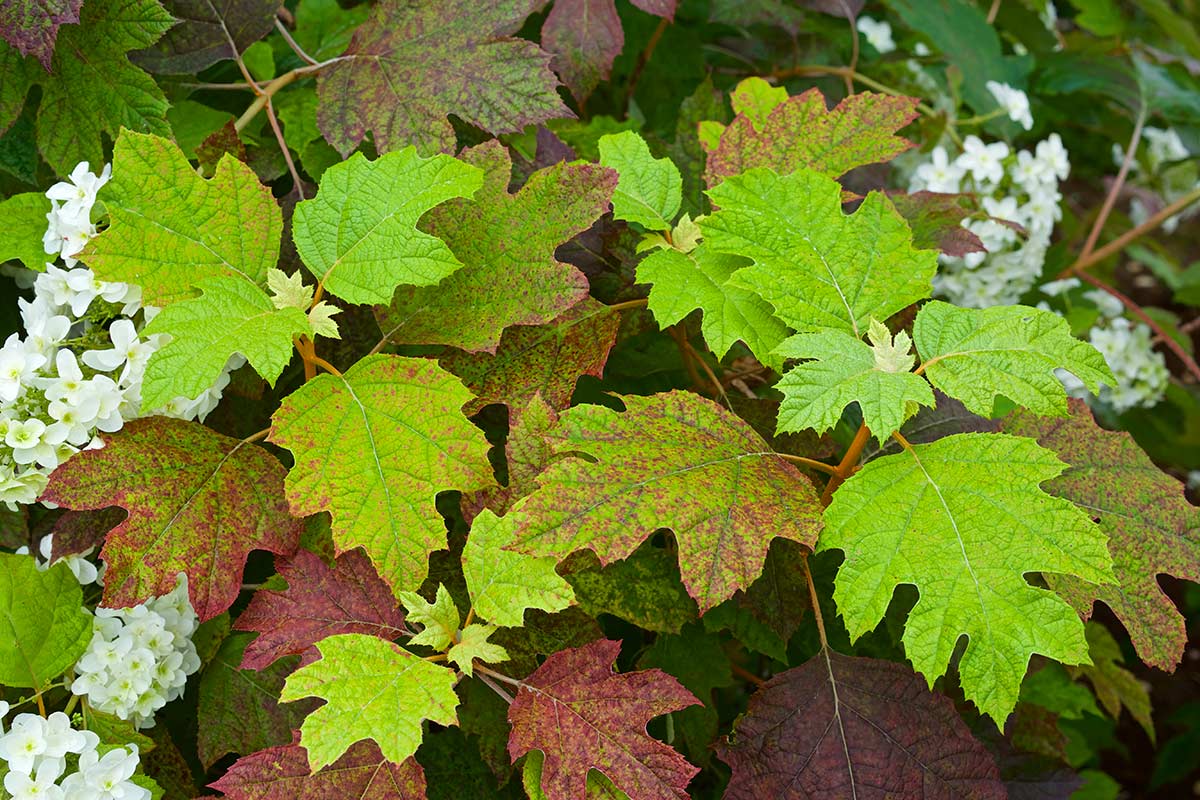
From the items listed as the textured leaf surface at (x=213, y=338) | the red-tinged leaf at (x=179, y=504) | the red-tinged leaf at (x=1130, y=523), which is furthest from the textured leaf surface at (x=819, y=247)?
the red-tinged leaf at (x=179, y=504)

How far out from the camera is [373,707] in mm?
1226

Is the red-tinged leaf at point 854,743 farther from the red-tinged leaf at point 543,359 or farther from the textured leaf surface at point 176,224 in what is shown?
the textured leaf surface at point 176,224

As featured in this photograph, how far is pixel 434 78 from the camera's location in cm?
168

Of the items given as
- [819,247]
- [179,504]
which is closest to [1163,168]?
[819,247]

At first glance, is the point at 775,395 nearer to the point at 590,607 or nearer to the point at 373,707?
the point at 590,607

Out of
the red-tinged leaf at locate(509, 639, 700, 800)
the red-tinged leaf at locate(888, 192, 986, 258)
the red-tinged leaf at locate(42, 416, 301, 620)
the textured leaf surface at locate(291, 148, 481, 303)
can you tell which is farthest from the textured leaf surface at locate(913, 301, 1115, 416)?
the red-tinged leaf at locate(42, 416, 301, 620)

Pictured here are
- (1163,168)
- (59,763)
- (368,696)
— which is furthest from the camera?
(1163,168)

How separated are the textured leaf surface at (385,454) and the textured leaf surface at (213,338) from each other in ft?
0.34

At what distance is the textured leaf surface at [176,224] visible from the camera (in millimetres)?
1400

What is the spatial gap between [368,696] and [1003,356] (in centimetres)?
93

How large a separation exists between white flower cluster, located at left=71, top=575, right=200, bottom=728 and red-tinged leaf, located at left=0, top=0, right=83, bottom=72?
2.60 feet

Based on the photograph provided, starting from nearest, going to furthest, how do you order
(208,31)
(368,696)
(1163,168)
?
(368,696) → (208,31) → (1163,168)

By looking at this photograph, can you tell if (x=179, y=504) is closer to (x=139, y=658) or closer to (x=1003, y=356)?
(x=139, y=658)

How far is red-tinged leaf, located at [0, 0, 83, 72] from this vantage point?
57.9 inches
